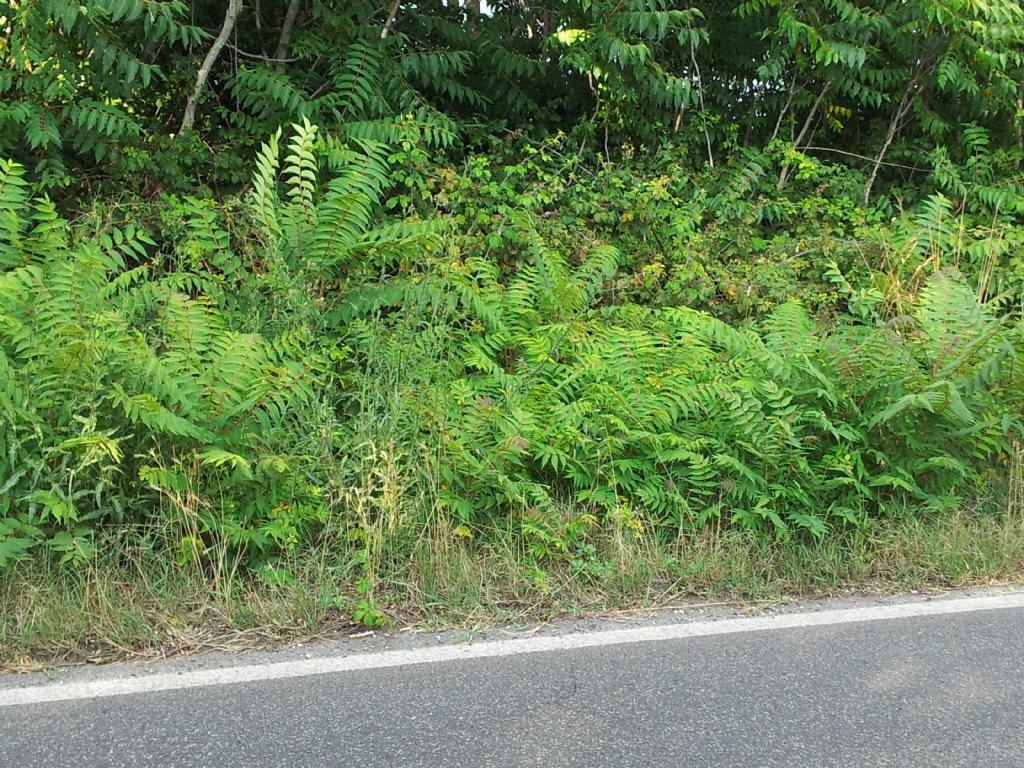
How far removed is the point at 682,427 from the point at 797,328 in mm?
1145

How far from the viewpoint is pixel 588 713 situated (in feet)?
9.33

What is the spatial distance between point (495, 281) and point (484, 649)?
3.34 meters

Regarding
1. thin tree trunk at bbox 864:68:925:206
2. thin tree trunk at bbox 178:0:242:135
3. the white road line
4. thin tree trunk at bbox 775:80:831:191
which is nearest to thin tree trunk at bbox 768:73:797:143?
thin tree trunk at bbox 775:80:831:191

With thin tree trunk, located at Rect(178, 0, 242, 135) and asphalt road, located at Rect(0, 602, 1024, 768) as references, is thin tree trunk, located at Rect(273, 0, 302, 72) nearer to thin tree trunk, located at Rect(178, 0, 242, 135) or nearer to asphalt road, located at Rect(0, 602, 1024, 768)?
thin tree trunk, located at Rect(178, 0, 242, 135)

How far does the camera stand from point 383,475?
386 cm

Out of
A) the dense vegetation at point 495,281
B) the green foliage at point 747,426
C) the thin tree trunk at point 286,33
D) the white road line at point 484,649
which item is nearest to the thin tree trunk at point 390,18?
the dense vegetation at point 495,281

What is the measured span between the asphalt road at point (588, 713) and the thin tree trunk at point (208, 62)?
5038 mm

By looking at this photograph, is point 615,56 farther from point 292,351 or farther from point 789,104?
point 292,351

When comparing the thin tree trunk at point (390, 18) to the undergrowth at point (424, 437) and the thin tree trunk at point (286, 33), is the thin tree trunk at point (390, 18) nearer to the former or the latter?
the thin tree trunk at point (286, 33)

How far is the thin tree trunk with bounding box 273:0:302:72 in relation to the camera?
7.09 metres

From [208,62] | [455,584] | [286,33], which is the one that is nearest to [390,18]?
[286,33]

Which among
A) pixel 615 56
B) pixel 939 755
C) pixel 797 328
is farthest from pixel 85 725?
pixel 615 56

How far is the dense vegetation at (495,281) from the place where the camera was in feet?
12.6

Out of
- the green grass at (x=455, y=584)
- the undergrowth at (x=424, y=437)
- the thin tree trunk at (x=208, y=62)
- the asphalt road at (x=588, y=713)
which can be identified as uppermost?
the thin tree trunk at (x=208, y=62)
